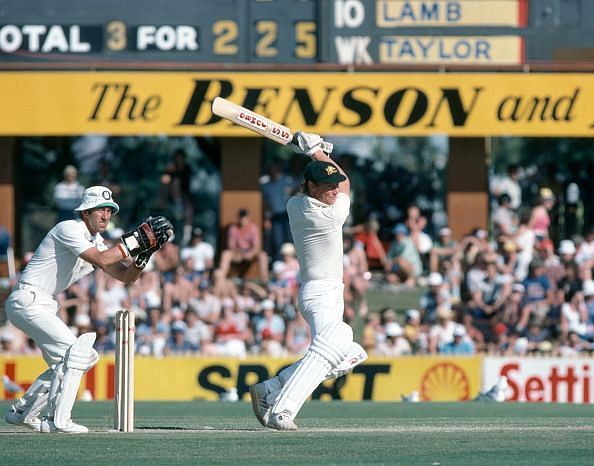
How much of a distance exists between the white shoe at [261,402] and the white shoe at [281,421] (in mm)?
83

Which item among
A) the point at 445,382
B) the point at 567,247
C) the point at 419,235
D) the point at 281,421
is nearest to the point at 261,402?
the point at 281,421

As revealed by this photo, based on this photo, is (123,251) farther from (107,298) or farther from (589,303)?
(589,303)

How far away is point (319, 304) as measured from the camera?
29.8 feet

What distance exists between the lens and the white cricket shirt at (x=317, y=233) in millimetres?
9102

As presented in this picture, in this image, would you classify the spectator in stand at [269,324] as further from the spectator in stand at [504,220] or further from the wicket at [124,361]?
the wicket at [124,361]

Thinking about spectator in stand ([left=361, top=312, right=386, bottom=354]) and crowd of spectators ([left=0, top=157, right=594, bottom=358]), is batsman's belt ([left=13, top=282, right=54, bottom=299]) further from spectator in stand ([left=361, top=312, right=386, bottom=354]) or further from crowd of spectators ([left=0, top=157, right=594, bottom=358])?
spectator in stand ([left=361, top=312, right=386, bottom=354])


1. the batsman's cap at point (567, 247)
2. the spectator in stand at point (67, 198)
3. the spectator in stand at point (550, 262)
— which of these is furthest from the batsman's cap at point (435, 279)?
the spectator in stand at point (67, 198)

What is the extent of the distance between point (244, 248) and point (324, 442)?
433 inches

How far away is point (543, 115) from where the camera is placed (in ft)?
64.5

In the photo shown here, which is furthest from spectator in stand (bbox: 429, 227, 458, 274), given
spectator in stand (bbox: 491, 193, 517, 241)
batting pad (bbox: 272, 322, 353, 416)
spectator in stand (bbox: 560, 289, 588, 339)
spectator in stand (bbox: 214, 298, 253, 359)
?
batting pad (bbox: 272, 322, 353, 416)

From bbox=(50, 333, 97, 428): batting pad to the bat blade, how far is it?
1.88 m

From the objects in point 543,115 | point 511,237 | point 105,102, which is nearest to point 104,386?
point 105,102

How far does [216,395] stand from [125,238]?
25.4 ft

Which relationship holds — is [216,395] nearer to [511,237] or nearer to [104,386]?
[104,386]
